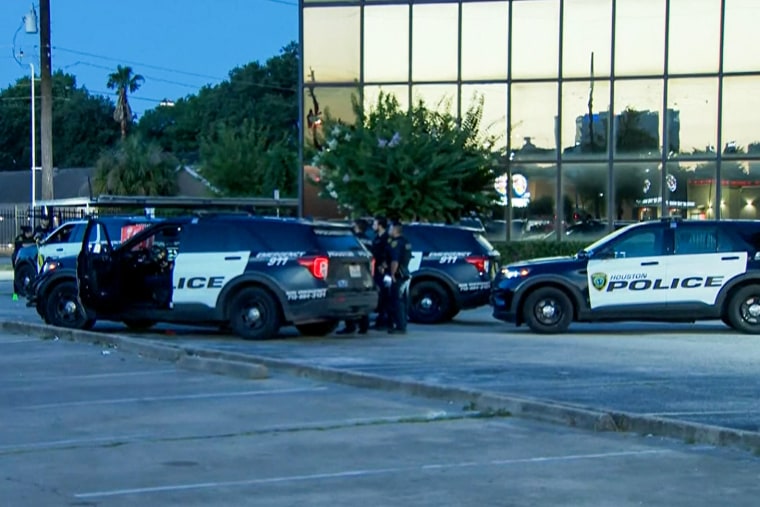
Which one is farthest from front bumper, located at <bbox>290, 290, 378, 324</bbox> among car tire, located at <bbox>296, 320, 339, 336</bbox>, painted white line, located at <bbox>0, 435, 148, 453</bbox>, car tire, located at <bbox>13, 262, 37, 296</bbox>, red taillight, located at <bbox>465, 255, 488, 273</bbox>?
car tire, located at <bbox>13, 262, 37, 296</bbox>

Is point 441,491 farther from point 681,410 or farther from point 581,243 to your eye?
point 581,243

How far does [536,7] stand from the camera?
32.0 m

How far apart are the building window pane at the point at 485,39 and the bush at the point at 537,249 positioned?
4818 millimetres

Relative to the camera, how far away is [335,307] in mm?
17047

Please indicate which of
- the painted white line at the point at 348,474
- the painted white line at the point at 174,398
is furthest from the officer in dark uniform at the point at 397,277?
the painted white line at the point at 348,474

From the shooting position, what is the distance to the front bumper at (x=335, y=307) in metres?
16.9

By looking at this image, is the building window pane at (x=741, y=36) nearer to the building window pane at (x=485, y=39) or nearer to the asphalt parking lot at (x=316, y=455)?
the building window pane at (x=485, y=39)

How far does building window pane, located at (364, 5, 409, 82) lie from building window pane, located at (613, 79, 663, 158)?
567cm

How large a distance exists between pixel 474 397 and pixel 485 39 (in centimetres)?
2235

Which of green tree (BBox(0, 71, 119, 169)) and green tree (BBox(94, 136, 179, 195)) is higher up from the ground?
green tree (BBox(0, 71, 119, 169))

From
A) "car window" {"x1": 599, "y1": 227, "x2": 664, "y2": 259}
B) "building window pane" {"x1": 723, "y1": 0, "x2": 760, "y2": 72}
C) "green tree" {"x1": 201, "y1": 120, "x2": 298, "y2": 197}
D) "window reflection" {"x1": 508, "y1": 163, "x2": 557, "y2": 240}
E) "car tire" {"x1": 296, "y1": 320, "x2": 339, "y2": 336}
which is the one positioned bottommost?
"car tire" {"x1": 296, "y1": 320, "x2": 339, "y2": 336}

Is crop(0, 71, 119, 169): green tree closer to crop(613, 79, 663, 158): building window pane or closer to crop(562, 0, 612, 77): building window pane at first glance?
crop(562, 0, 612, 77): building window pane

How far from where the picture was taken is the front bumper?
16906mm

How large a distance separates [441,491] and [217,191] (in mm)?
45102
